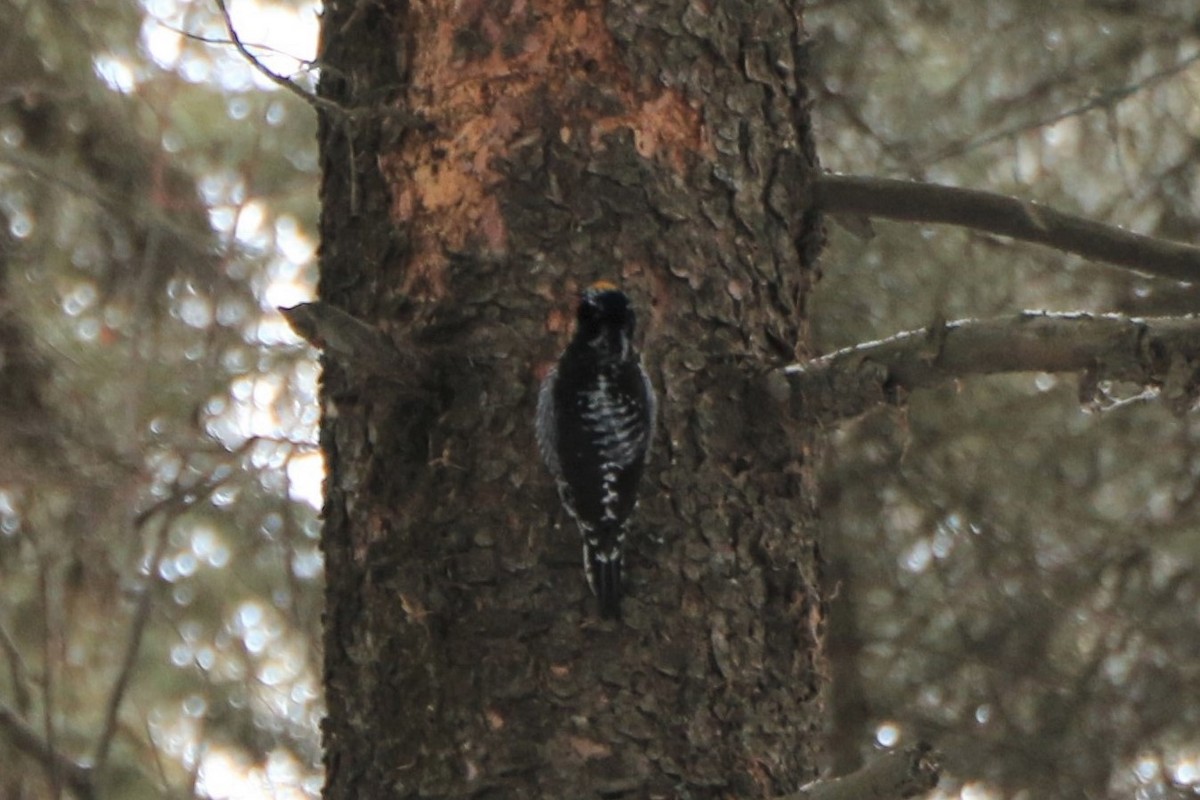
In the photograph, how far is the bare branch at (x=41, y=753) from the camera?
3172mm

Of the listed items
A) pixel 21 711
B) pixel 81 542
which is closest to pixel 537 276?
pixel 21 711

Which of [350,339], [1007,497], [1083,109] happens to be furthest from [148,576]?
[1007,497]

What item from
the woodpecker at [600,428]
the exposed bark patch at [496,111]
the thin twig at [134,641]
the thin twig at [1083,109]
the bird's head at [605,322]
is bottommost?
the thin twig at [134,641]

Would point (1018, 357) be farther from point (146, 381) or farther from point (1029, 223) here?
point (146, 381)

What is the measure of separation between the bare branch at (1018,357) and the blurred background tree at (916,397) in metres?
2.01

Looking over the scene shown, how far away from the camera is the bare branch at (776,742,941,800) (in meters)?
1.90

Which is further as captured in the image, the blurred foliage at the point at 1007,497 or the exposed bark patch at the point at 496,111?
the blurred foliage at the point at 1007,497

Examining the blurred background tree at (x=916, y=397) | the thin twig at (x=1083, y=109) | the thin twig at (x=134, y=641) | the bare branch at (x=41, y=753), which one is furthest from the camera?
the blurred background tree at (x=916, y=397)

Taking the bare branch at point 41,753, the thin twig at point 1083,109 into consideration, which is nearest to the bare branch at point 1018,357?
the thin twig at point 1083,109

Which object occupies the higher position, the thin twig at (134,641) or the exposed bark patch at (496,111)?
the exposed bark patch at (496,111)

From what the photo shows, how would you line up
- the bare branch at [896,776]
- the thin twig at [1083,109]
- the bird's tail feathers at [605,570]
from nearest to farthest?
the bare branch at [896,776], the bird's tail feathers at [605,570], the thin twig at [1083,109]

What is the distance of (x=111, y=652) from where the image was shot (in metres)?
4.96

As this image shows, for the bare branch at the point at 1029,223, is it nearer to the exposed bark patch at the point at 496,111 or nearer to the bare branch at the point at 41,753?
the exposed bark patch at the point at 496,111

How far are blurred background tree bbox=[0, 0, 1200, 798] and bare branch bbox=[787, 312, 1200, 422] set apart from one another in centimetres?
201
